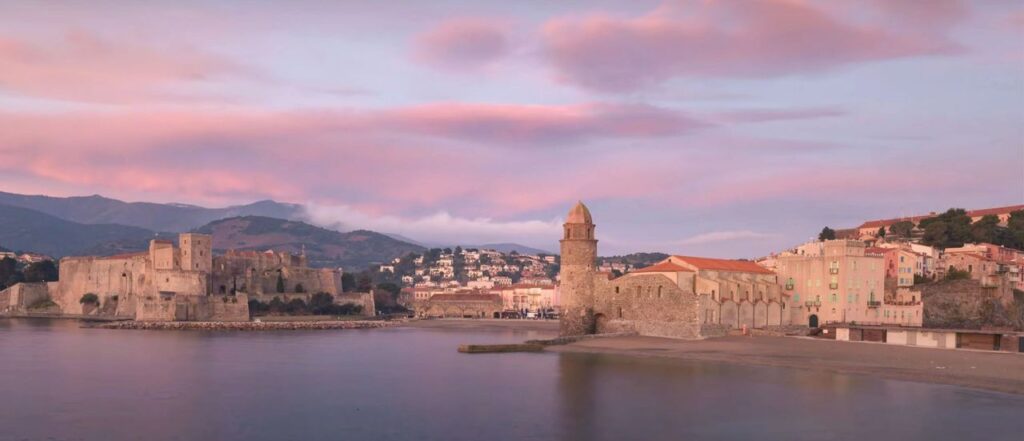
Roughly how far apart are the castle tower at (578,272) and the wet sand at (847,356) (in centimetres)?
218

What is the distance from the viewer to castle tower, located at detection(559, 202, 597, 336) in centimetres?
4106

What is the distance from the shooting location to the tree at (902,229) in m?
68.5

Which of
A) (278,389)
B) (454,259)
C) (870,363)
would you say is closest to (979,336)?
(870,363)

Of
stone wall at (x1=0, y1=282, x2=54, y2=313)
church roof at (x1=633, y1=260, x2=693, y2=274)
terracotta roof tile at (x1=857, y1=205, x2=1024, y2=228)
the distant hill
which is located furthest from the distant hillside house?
the distant hill

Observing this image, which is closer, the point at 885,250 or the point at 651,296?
the point at 651,296

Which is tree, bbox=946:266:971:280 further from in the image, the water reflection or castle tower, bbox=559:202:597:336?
the water reflection

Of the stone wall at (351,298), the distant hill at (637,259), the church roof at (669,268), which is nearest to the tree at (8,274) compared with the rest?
the stone wall at (351,298)

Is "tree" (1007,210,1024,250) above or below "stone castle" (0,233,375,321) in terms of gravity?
above

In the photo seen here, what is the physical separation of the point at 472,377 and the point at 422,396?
4156 mm

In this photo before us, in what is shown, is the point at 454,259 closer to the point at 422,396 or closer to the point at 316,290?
the point at 316,290

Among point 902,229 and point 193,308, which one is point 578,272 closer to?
point 193,308

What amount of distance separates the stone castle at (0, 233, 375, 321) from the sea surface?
28.0 m

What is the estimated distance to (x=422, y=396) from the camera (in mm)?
25297

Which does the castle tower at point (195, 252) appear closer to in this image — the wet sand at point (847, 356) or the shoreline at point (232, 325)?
the shoreline at point (232, 325)
